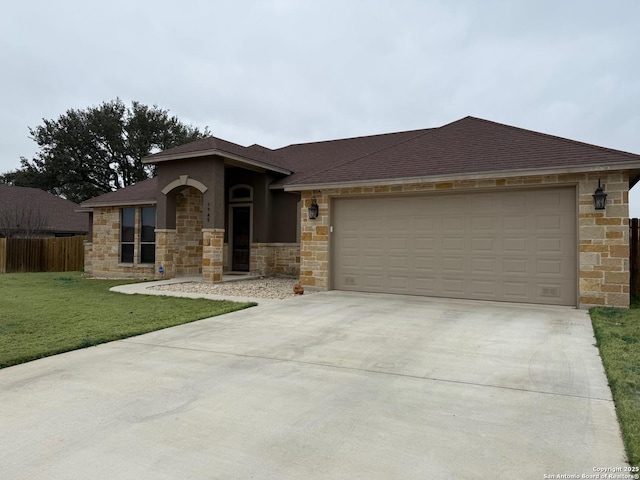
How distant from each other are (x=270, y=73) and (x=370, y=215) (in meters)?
13.7

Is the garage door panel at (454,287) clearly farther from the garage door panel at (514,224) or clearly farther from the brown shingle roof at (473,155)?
the brown shingle roof at (473,155)

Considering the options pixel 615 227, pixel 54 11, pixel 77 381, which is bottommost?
pixel 77 381

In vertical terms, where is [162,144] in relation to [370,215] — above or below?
above

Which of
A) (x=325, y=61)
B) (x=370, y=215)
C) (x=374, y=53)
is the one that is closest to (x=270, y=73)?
(x=325, y=61)

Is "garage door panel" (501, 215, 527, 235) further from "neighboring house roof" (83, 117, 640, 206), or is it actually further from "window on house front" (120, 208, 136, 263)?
"window on house front" (120, 208, 136, 263)

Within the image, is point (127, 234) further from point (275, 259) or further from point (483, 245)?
point (483, 245)

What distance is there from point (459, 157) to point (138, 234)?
1184cm

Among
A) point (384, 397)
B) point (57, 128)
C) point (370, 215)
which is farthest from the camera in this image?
point (57, 128)

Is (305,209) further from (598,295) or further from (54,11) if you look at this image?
(54,11)

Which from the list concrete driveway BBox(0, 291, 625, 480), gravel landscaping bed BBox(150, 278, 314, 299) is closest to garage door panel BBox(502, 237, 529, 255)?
concrete driveway BBox(0, 291, 625, 480)

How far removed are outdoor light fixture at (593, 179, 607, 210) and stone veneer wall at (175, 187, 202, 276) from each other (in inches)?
465

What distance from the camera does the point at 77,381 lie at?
4020 millimetres

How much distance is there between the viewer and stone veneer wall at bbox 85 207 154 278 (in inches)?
606

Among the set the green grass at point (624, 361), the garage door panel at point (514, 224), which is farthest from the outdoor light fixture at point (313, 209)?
the green grass at point (624, 361)
